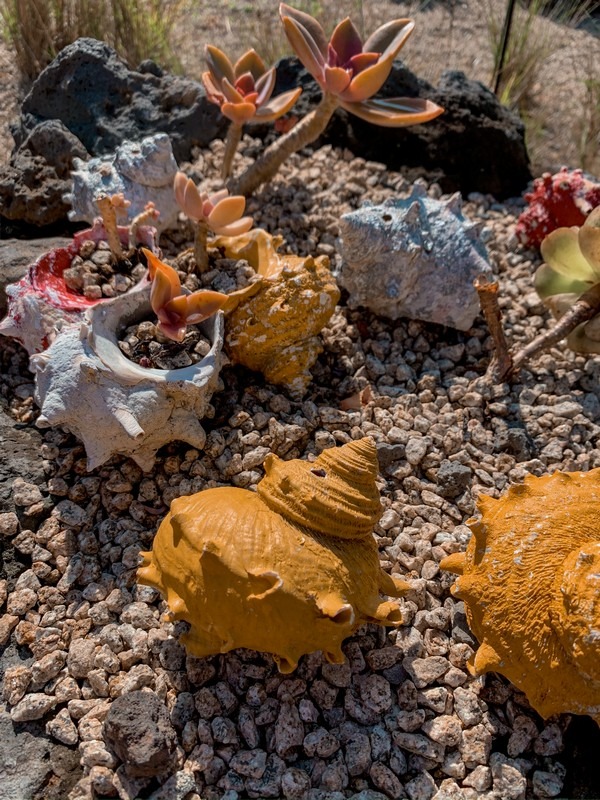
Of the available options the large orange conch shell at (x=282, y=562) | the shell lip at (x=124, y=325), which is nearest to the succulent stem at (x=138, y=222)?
the shell lip at (x=124, y=325)

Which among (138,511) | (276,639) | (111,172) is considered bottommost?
(138,511)

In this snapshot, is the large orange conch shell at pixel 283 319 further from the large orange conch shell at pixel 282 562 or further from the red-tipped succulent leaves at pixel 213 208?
the large orange conch shell at pixel 282 562

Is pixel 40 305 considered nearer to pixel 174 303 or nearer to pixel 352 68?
pixel 174 303

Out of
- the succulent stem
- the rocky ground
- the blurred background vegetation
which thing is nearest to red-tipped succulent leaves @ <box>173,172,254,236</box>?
the succulent stem

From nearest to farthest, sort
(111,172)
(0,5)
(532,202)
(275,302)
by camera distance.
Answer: (275,302) < (111,172) < (532,202) < (0,5)

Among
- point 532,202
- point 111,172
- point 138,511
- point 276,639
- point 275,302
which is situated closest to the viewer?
point 276,639

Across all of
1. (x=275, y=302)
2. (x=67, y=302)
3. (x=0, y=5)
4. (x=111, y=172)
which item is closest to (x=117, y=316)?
(x=67, y=302)

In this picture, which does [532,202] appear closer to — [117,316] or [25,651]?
[117,316]

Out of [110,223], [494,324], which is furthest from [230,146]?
[494,324]
